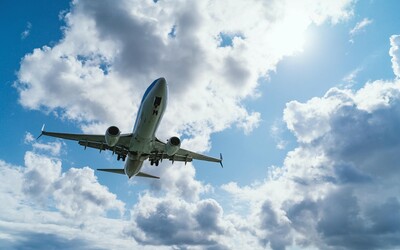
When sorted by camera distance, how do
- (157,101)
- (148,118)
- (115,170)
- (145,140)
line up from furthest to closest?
1. (115,170)
2. (145,140)
3. (148,118)
4. (157,101)

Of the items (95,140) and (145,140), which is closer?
(145,140)

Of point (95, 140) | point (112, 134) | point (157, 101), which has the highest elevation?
point (95, 140)

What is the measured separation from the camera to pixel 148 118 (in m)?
32.4

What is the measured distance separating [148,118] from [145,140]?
3.76 meters

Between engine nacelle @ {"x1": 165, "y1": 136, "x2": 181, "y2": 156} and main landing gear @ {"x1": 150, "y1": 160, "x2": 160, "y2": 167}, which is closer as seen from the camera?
engine nacelle @ {"x1": 165, "y1": 136, "x2": 181, "y2": 156}

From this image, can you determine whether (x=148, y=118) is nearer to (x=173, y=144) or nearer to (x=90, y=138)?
(x=173, y=144)

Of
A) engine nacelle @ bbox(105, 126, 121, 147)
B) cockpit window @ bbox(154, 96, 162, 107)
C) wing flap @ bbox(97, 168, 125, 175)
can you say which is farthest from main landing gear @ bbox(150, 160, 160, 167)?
cockpit window @ bbox(154, 96, 162, 107)

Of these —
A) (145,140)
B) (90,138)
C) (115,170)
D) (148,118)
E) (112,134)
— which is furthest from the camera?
(115,170)

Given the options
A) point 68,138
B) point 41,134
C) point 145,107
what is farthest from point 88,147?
point 145,107

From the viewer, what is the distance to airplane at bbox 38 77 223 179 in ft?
103

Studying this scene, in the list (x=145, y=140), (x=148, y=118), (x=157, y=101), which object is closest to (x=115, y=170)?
(x=145, y=140)

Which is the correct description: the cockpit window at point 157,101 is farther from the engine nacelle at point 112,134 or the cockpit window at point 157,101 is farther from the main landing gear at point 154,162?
the main landing gear at point 154,162

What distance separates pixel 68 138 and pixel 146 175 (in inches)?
540

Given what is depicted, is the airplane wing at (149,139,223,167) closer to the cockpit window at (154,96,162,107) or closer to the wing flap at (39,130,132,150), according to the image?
the wing flap at (39,130,132,150)
